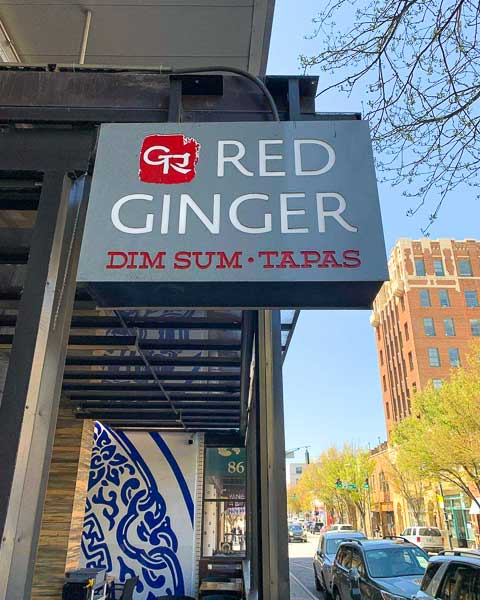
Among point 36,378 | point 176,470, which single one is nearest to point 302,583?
point 176,470

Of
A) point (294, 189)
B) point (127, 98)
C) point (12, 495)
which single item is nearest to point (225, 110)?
point (127, 98)

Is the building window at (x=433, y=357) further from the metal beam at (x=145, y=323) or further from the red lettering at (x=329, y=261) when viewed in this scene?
the red lettering at (x=329, y=261)

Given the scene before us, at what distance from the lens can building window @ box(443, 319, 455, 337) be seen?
47.7 metres

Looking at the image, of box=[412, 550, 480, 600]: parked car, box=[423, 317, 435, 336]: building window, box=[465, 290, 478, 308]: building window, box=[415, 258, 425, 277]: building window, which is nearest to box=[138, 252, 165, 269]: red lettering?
box=[412, 550, 480, 600]: parked car

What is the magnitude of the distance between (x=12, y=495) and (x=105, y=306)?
80 centimetres

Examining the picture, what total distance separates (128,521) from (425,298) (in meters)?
44.9

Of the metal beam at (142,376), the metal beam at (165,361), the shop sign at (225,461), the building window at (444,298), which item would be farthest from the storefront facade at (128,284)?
the building window at (444,298)

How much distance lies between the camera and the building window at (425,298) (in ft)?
161

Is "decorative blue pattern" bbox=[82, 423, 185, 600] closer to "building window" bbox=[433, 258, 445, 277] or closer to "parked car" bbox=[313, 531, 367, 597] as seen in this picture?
"parked car" bbox=[313, 531, 367, 597]

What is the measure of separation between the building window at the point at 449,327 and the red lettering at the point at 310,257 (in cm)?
5014

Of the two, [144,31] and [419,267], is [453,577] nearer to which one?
[144,31]

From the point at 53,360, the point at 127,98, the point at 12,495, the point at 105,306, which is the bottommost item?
the point at 12,495

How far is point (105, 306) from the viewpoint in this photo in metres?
2.06

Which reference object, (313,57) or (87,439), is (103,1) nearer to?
(313,57)
